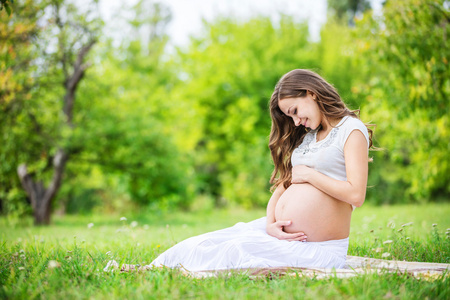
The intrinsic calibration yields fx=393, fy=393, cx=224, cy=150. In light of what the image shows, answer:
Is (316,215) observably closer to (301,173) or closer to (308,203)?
(308,203)

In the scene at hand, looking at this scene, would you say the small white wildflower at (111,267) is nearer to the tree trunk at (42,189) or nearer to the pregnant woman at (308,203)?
the pregnant woman at (308,203)

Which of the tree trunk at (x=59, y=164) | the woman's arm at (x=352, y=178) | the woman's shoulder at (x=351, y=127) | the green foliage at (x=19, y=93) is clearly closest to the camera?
the woman's arm at (x=352, y=178)

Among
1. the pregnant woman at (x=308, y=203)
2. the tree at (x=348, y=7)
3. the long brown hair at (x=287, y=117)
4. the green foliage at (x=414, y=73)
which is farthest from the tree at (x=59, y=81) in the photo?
the tree at (x=348, y=7)

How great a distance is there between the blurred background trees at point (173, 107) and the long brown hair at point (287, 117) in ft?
1.96

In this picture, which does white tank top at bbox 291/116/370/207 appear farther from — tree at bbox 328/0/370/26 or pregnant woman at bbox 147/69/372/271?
tree at bbox 328/0/370/26

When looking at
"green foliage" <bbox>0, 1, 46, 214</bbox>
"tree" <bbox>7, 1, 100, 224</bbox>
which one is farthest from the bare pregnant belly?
"tree" <bbox>7, 1, 100, 224</bbox>

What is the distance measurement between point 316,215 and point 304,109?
2.64 feet

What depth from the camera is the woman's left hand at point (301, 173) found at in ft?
9.52

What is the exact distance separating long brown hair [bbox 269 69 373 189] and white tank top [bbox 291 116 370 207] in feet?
0.50

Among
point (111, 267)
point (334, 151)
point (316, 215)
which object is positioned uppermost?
point (334, 151)

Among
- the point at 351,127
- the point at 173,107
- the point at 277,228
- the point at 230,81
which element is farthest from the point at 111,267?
Result: the point at 230,81

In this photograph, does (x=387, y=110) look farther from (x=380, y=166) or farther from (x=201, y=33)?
(x=201, y=33)

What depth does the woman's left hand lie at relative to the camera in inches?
114

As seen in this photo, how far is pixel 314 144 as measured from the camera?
3070 millimetres
